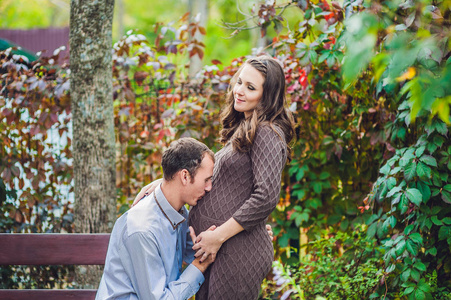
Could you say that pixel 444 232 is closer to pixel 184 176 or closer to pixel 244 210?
pixel 244 210

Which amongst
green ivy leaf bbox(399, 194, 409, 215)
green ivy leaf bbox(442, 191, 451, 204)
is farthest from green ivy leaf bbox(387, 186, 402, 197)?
green ivy leaf bbox(442, 191, 451, 204)

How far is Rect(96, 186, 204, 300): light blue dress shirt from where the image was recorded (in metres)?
2.08

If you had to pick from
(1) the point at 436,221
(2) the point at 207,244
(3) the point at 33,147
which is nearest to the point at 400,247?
(1) the point at 436,221

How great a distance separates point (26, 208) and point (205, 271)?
8.72ft

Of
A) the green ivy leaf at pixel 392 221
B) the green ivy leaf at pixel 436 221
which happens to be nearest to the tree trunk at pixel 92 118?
the green ivy leaf at pixel 392 221

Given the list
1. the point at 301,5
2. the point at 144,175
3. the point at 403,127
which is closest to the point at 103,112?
the point at 144,175

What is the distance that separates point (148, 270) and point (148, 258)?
5 cm

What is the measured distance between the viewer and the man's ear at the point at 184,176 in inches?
88.2

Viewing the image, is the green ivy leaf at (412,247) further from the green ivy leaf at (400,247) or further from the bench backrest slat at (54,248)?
the bench backrest slat at (54,248)

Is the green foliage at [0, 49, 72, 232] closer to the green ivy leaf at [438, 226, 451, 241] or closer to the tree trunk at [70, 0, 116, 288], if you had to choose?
the tree trunk at [70, 0, 116, 288]

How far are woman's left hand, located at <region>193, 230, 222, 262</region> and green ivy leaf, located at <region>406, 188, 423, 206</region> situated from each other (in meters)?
1.22

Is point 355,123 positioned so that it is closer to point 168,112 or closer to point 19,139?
point 168,112

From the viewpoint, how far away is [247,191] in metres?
2.41

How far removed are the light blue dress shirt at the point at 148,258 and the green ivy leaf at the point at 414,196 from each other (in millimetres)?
1320
